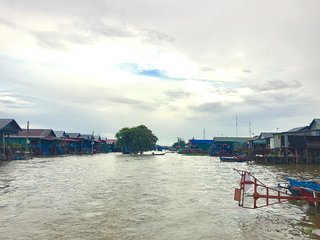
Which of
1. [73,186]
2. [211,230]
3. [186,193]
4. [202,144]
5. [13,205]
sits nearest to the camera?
[211,230]

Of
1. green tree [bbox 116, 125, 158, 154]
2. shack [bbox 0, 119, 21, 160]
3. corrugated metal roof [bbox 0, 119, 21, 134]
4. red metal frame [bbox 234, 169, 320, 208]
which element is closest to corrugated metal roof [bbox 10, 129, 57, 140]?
corrugated metal roof [bbox 0, 119, 21, 134]

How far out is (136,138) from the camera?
102 m

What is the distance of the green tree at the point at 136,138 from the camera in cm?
10288

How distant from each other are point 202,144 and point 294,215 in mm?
100508

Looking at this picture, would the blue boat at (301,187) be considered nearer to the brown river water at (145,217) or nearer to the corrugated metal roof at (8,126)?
the brown river water at (145,217)

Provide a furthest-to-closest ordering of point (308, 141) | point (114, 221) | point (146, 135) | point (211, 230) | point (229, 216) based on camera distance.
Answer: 1. point (146, 135)
2. point (308, 141)
3. point (229, 216)
4. point (114, 221)
5. point (211, 230)

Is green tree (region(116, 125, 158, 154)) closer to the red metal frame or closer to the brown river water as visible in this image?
the brown river water

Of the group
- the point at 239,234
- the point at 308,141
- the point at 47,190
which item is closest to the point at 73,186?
the point at 47,190

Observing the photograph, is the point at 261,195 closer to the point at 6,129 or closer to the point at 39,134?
the point at 6,129

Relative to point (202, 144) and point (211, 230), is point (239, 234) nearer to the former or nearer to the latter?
point (211, 230)

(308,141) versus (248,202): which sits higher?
(308,141)

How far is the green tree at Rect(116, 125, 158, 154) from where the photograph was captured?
10288 centimetres

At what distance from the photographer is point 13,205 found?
15.3 m

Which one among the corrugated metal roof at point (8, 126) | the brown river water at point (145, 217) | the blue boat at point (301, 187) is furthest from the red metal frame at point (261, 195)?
the corrugated metal roof at point (8, 126)
